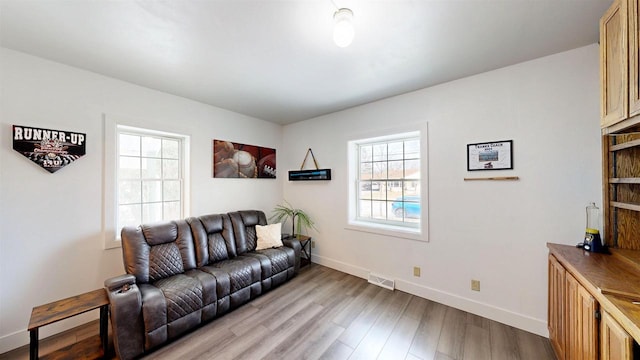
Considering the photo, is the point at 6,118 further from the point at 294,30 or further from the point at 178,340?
the point at 294,30

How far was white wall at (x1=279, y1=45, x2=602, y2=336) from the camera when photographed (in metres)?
1.96

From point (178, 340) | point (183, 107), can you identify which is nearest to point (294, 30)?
point (183, 107)

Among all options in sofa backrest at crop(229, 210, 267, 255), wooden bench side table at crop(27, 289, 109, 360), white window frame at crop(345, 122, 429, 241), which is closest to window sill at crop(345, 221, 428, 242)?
white window frame at crop(345, 122, 429, 241)

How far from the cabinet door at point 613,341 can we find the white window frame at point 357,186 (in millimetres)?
1618

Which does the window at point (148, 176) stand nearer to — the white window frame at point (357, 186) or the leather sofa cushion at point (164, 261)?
the leather sofa cushion at point (164, 261)

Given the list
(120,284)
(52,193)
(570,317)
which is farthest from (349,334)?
(52,193)

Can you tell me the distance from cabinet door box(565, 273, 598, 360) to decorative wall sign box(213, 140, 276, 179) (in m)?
3.84

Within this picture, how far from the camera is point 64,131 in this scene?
2182 millimetres

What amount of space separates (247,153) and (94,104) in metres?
1.91

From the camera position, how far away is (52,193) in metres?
2.13

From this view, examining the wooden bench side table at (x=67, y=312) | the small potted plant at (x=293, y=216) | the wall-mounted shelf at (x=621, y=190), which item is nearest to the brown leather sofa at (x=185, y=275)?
the wooden bench side table at (x=67, y=312)

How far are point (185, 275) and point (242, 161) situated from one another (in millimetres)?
1949

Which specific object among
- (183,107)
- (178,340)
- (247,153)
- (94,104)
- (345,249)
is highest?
(183,107)

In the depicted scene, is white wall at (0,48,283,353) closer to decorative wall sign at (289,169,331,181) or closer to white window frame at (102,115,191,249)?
white window frame at (102,115,191,249)
